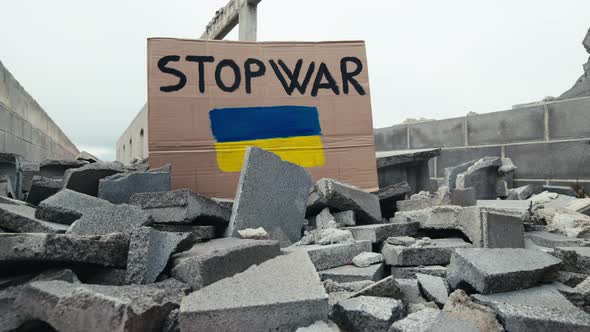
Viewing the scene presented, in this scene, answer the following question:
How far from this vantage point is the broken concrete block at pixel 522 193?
5.29 meters

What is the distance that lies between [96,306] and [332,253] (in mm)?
1313

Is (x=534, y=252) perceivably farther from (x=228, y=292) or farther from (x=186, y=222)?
(x=186, y=222)

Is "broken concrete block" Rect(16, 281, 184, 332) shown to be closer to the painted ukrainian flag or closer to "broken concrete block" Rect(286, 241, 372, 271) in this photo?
"broken concrete block" Rect(286, 241, 372, 271)

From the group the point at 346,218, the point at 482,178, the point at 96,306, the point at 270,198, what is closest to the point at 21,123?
the point at 270,198

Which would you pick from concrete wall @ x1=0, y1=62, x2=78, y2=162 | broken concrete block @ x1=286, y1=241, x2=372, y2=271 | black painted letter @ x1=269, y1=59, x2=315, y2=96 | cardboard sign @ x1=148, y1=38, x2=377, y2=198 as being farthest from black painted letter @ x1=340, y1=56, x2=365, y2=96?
concrete wall @ x1=0, y1=62, x2=78, y2=162

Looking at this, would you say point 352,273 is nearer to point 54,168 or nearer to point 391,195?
point 391,195

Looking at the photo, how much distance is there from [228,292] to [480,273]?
1105 mm

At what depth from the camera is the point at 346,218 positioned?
2.87m

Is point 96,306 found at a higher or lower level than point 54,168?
lower

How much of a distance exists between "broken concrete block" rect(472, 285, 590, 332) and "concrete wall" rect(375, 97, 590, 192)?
4466 millimetres

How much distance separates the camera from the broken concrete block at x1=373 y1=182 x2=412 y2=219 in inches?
140

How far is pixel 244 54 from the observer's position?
3646 mm

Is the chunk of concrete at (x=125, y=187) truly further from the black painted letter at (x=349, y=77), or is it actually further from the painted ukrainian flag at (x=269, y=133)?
the black painted letter at (x=349, y=77)

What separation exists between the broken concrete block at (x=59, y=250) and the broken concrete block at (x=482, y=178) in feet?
15.1
